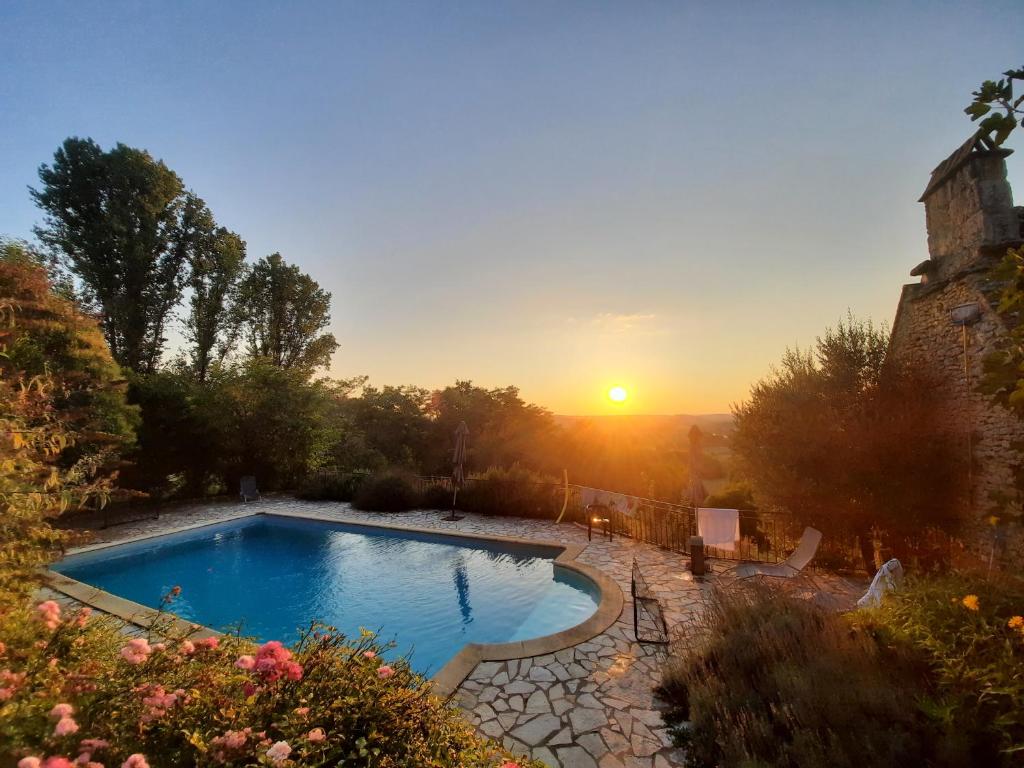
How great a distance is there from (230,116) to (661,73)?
7219 mm

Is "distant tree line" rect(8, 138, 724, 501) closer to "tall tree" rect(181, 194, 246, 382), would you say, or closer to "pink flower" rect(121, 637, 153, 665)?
"tall tree" rect(181, 194, 246, 382)

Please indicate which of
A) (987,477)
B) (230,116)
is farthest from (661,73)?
(987,477)

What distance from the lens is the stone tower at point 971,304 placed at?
226 inches

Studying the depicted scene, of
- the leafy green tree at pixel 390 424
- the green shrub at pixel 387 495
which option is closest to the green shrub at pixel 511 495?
the green shrub at pixel 387 495

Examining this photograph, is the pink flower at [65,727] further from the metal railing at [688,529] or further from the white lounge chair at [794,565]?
the metal railing at [688,529]

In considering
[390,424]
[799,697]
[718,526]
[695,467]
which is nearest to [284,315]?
[390,424]

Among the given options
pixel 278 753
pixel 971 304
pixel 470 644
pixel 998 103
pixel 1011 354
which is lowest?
pixel 470 644

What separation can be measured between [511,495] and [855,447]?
308 inches

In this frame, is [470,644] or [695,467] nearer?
[470,644]

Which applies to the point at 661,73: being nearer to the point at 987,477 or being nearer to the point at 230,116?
the point at 230,116

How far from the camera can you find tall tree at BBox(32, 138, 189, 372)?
561 inches

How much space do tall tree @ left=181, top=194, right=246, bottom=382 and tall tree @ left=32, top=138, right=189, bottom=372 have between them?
890 mm

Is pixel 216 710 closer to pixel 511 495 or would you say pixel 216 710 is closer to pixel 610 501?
pixel 610 501

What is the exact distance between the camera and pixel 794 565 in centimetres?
619
